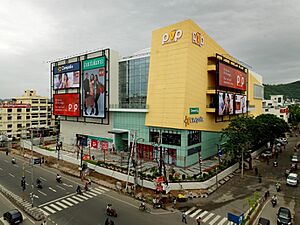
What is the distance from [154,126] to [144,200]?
21590 millimetres

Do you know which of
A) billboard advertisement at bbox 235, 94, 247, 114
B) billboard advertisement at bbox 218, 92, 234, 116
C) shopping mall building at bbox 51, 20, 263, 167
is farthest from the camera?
billboard advertisement at bbox 235, 94, 247, 114

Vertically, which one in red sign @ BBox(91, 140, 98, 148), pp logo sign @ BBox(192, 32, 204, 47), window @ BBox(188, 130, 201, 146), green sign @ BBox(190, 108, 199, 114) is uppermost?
pp logo sign @ BBox(192, 32, 204, 47)

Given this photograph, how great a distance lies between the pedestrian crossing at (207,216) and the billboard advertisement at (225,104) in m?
31.1

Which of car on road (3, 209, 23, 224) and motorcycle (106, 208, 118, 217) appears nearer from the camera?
car on road (3, 209, 23, 224)

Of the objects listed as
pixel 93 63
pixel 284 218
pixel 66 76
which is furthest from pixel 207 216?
pixel 66 76

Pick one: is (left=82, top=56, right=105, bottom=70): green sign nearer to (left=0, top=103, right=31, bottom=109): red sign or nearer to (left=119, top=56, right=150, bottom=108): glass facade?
(left=119, top=56, right=150, bottom=108): glass facade

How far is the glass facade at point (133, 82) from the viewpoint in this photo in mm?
60875

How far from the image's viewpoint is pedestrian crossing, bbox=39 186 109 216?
31969 millimetres

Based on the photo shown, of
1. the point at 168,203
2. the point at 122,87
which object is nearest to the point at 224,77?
the point at 122,87

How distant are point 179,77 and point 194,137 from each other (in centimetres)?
1489

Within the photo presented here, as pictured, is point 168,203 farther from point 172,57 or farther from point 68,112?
point 68,112

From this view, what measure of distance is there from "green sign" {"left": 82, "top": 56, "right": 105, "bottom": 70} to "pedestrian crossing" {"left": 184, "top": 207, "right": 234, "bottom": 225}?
47387 mm

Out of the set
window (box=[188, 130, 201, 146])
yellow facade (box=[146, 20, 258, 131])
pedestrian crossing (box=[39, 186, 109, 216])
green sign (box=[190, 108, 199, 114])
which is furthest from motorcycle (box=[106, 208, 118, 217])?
green sign (box=[190, 108, 199, 114])

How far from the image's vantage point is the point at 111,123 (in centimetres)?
6538
